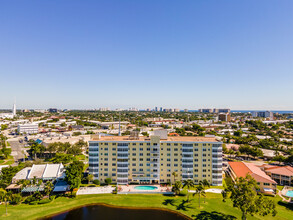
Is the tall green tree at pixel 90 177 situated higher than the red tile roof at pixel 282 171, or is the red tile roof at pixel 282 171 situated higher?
the red tile roof at pixel 282 171

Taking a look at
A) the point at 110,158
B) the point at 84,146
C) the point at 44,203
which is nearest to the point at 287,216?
the point at 110,158

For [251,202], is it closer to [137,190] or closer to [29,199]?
[137,190]

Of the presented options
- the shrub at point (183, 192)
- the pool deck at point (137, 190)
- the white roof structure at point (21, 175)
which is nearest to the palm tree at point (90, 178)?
the pool deck at point (137, 190)

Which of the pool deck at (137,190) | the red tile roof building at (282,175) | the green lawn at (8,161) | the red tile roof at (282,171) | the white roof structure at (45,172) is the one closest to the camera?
the pool deck at (137,190)

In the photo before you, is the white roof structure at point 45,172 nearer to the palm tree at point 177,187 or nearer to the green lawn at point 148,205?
the green lawn at point 148,205

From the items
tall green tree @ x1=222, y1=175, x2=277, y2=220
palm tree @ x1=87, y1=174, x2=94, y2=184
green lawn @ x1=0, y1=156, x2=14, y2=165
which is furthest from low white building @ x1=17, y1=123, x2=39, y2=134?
tall green tree @ x1=222, y1=175, x2=277, y2=220

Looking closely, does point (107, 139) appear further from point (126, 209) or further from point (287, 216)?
point (287, 216)

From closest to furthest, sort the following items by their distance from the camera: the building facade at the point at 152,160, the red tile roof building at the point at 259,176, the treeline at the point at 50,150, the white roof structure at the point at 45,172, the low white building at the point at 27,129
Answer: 1. the red tile roof building at the point at 259,176
2. the white roof structure at the point at 45,172
3. the building facade at the point at 152,160
4. the treeline at the point at 50,150
5. the low white building at the point at 27,129
